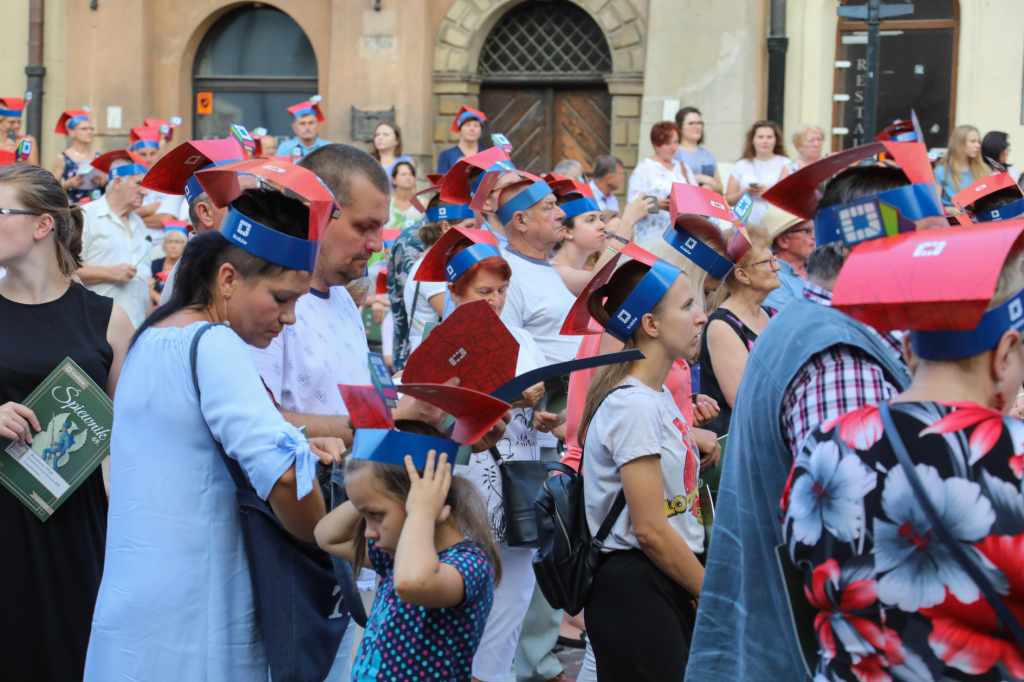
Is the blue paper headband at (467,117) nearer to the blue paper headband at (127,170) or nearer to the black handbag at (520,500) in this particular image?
the blue paper headband at (127,170)

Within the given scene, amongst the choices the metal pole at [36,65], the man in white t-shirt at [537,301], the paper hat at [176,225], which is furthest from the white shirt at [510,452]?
the metal pole at [36,65]

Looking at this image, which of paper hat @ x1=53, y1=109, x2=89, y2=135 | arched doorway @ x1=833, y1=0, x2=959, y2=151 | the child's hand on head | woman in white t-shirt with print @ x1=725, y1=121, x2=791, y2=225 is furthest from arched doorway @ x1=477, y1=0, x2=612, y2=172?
the child's hand on head

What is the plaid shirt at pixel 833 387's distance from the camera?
6.57 ft

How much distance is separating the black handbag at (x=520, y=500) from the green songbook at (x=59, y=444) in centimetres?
136

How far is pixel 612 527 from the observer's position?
302 cm

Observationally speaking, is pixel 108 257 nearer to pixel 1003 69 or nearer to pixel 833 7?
pixel 833 7

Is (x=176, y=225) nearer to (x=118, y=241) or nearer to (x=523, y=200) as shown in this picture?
(x=118, y=241)

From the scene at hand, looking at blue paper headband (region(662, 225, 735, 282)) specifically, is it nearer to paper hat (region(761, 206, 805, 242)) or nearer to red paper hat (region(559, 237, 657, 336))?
red paper hat (region(559, 237, 657, 336))

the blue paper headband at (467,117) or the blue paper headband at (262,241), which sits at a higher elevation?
the blue paper headband at (467,117)

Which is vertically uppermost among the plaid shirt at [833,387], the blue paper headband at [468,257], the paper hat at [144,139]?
the paper hat at [144,139]

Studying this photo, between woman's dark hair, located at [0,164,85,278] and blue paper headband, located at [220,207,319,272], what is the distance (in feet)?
4.03

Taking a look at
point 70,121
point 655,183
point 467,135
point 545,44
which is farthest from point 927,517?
point 545,44

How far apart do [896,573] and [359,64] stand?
12592 millimetres

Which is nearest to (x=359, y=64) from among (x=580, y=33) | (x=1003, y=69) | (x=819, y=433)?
(x=580, y=33)
